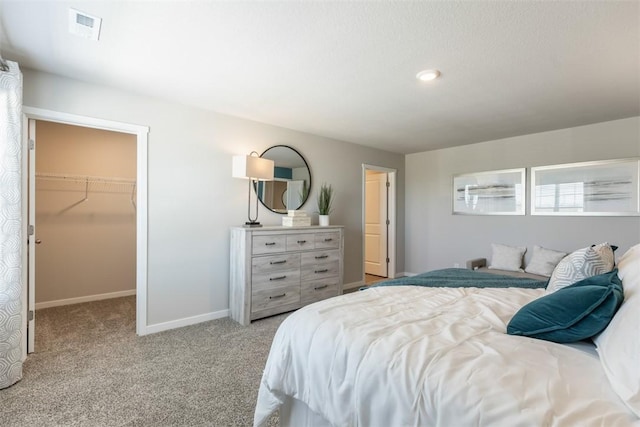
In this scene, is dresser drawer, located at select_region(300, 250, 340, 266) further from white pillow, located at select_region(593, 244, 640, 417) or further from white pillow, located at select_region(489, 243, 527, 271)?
white pillow, located at select_region(593, 244, 640, 417)

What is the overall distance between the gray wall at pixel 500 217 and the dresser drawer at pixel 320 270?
2.18 meters

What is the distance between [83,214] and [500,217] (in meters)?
5.82

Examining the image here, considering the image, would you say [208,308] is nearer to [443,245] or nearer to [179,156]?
[179,156]

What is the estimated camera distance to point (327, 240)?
4.01 metres

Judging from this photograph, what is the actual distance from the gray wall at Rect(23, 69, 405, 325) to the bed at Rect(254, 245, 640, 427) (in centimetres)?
209

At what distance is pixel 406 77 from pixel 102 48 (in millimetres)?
2244

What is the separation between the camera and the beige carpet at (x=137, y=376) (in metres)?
1.82

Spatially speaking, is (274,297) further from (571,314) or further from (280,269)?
(571,314)

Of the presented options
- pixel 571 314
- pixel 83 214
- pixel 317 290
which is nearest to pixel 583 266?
pixel 571 314

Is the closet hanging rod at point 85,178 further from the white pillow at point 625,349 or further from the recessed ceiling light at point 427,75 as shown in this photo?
the white pillow at point 625,349

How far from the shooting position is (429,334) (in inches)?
50.9

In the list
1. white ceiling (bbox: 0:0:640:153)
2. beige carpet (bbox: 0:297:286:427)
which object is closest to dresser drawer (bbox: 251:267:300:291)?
beige carpet (bbox: 0:297:286:427)

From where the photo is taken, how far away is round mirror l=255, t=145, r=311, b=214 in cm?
396

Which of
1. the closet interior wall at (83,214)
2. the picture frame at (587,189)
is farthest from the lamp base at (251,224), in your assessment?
the picture frame at (587,189)
